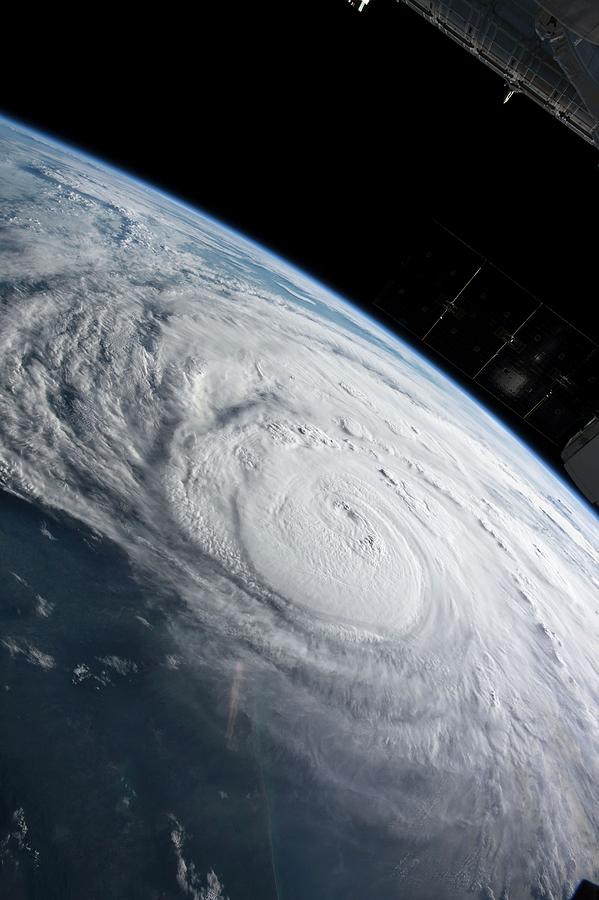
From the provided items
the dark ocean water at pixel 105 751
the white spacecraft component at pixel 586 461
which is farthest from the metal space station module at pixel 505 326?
the dark ocean water at pixel 105 751

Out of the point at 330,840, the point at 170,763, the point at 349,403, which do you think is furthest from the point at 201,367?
the point at 330,840

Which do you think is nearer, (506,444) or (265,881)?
(265,881)

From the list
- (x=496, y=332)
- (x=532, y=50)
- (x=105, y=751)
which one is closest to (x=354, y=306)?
(x=496, y=332)

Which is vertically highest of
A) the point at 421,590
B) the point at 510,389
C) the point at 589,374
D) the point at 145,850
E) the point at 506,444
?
the point at 589,374

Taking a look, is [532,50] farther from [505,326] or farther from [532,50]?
[505,326]

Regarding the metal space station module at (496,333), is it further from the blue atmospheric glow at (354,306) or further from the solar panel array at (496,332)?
the blue atmospheric glow at (354,306)

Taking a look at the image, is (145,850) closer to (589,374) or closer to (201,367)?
(589,374)
